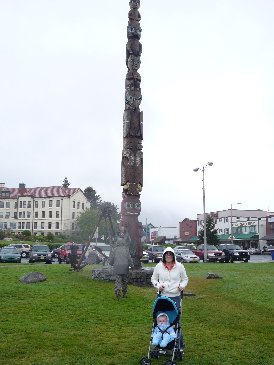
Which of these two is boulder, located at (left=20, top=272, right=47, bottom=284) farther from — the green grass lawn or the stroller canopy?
the stroller canopy

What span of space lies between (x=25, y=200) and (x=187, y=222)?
4286 cm

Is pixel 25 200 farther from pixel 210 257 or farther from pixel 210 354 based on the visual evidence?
pixel 210 354

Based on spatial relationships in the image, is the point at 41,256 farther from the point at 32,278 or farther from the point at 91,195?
the point at 91,195

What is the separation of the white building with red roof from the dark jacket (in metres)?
77.1

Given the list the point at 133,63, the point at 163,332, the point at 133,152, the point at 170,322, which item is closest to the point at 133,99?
the point at 133,63

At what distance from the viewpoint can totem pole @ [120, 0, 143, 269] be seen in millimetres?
19547

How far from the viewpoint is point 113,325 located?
10.6 metres

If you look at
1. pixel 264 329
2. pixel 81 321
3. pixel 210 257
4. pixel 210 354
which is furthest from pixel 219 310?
pixel 210 257

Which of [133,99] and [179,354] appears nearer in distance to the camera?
[179,354]

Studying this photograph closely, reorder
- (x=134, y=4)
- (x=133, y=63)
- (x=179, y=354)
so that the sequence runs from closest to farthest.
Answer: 1. (x=179, y=354)
2. (x=133, y=63)
3. (x=134, y=4)

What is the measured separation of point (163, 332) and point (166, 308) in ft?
1.58

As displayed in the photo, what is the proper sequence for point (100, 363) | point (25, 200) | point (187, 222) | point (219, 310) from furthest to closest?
point (187, 222) < point (25, 200) < point (219, 310) < point (100, 363)

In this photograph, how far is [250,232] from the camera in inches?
3829

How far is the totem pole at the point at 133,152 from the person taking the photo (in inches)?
770
